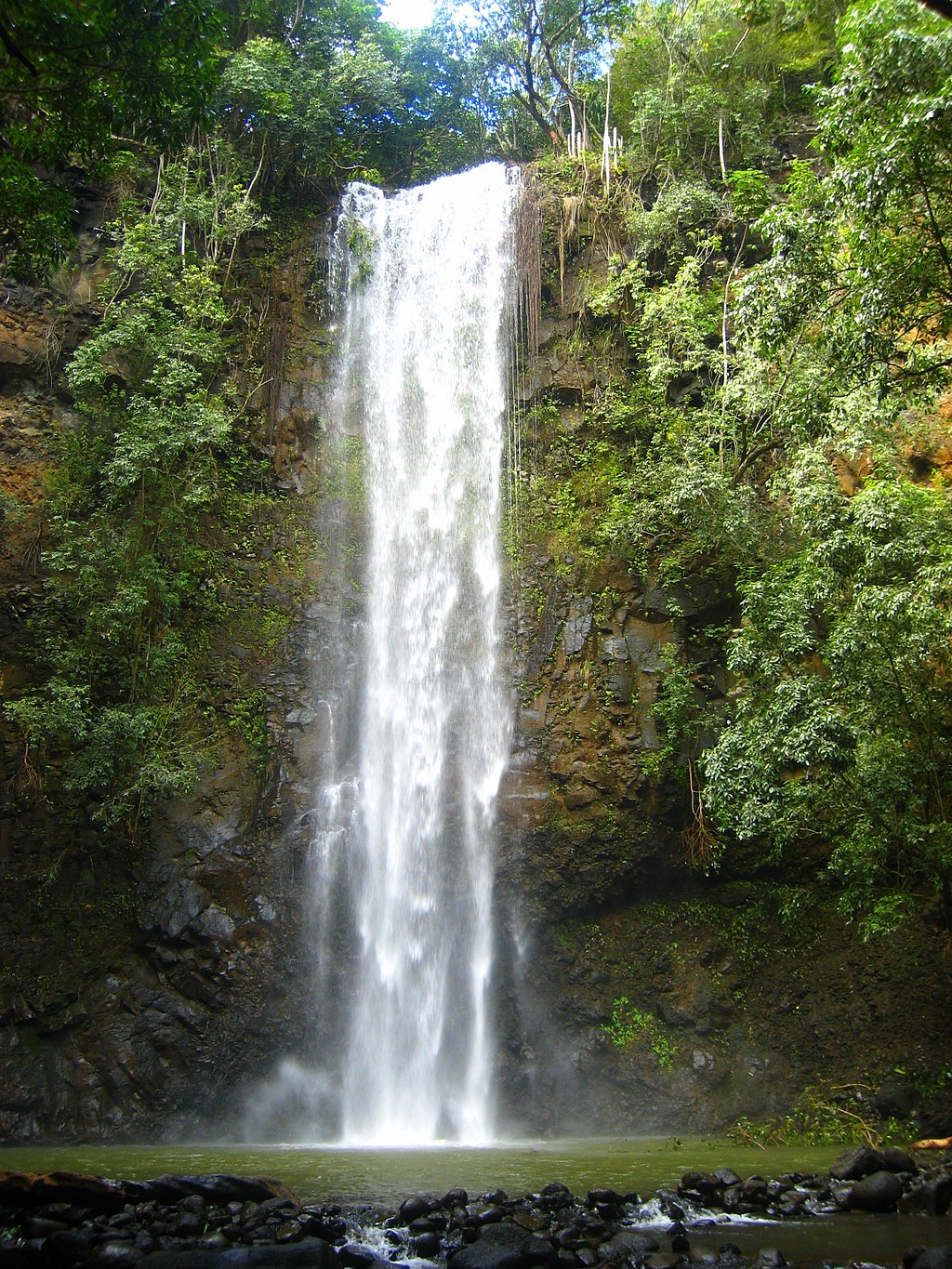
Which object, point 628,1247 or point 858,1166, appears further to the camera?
point 858,1166

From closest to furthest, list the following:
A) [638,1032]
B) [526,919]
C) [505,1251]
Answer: [505,1251] → [638,1032] → [526,919]

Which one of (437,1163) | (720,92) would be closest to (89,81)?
(437,1163)

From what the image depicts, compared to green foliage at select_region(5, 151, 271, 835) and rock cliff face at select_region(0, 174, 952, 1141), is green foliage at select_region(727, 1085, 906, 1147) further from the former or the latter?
green foliage at select_region(5, 151, 271, 835)

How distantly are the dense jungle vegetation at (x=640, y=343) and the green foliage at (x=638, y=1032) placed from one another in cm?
252

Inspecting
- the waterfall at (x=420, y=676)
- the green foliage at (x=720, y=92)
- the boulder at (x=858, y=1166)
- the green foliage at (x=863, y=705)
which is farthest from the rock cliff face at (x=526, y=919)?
the green foliage at (x=720, y=92)

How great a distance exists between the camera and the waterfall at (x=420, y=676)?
12289mm

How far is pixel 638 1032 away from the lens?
12484 millimetres

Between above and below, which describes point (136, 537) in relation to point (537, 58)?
below

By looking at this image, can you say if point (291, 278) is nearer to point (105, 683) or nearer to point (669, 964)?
point (105, 683)

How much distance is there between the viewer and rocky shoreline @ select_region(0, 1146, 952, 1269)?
5293 millimetres

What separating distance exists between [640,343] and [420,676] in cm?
762

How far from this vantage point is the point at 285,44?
20938 millimetres

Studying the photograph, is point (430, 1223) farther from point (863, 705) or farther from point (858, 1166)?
point (863, 705)

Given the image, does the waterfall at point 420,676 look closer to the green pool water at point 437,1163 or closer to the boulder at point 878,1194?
the green pool water at point 437,1163
